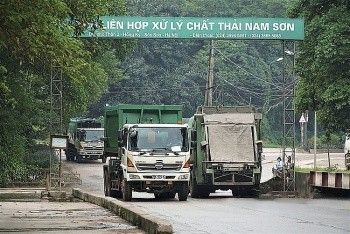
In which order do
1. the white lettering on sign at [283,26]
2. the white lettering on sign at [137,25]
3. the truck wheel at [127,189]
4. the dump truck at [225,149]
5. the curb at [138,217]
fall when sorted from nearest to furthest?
1. the curb at [138,217]
2. the truck wheel at [127,189]
3. the dump truck at [225,149]
4. the white lettering on sign at [137,25]
5. the white lettering on sign at [283,26]

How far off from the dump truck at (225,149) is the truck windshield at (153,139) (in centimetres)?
439

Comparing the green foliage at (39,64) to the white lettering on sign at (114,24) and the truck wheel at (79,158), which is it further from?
the truck wheel at (79,158)

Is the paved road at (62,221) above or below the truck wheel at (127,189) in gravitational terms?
below

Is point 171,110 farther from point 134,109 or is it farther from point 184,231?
point 184,231

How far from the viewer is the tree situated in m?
40.5

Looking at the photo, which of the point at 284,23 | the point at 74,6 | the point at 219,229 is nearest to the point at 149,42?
the point at 284,23

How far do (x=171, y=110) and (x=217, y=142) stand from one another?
2658 mm

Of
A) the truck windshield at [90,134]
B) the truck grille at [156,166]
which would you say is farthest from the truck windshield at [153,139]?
the truck windshield at [90,134]

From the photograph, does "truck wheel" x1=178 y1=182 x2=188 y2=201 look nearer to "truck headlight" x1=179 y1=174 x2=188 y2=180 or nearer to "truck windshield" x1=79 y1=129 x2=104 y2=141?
"truck headlight" x1=179 y1=174 x2=188 y2=180

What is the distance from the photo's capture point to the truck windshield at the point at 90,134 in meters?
71.4

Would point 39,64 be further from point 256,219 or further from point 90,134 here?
point 90,134

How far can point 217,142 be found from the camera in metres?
34.6

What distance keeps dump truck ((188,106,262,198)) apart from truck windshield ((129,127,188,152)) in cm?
439

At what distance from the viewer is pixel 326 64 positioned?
136 ft
